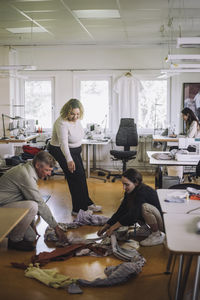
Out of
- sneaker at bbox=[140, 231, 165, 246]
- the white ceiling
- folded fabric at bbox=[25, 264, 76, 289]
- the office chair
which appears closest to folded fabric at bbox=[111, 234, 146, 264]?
sneaker at bbox=[140, 231, 165, 246]

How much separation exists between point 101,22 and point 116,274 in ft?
14.1

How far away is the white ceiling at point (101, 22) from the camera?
17.5 ft

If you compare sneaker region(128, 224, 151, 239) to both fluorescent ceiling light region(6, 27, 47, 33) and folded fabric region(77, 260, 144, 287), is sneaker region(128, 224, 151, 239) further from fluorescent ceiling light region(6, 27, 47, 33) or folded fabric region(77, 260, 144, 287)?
fluorescent ceiling light region(6, 27, 47, 33)

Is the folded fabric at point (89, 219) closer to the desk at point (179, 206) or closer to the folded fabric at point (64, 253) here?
the folded fabric at point (64, 253)

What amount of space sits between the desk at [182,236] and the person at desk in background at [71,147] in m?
2.22

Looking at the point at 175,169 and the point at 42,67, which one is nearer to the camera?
the point at 175,169

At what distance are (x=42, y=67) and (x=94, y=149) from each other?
2.03 m

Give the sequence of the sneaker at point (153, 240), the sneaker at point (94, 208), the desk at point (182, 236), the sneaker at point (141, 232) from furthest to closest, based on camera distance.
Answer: the sneaker at point (94, 208) < the sneaker at point (141, 232) < the sneaker at point (153, 240) < the desk at point (182, 236)

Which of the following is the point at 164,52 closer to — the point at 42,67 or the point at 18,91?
the point at 42,67

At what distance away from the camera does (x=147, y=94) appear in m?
8.70

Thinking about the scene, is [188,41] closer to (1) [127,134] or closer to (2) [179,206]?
(2) [179,206]

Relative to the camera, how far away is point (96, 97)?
8.84m

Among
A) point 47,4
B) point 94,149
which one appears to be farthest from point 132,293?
point 94,149

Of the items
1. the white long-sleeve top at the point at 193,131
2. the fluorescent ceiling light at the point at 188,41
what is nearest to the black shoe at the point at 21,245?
the fluorescent ceiling light at the point at 188,41
